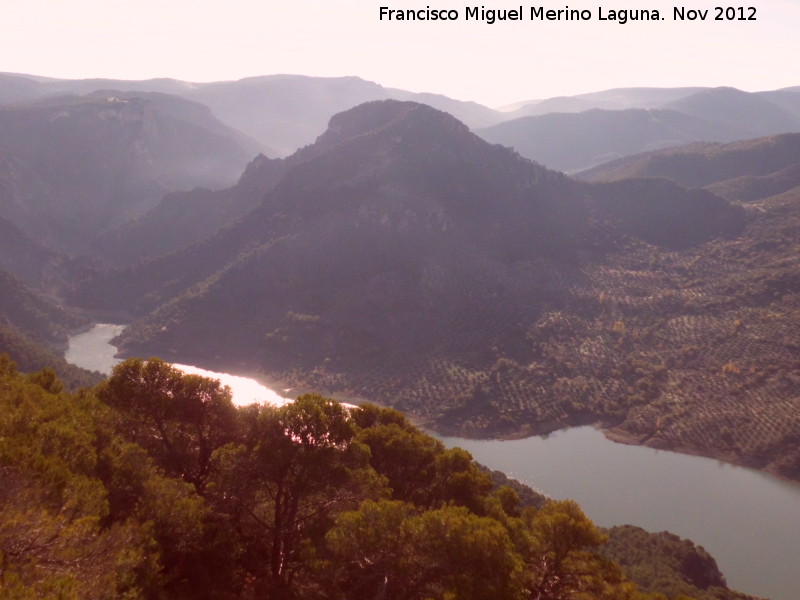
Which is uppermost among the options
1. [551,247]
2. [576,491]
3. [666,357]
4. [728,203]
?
[728,203]

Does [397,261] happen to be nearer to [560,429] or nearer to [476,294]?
[476,294]

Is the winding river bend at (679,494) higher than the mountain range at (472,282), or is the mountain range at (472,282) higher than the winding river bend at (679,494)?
the mountain range at (472,282)

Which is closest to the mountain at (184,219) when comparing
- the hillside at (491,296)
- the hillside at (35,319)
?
the hillside at (491,296)

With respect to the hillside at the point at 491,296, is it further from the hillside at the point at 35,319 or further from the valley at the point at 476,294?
the hillside at the point at 35,319

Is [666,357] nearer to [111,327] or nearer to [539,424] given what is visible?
[539,424]

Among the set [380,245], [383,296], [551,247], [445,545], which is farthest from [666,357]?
[445,545]

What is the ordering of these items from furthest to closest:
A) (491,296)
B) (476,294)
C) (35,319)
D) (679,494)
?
(476,294) → (491,296) → (35,319) → (679,494)

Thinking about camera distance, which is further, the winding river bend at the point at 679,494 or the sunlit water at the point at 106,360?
the sunlit water at the point at 106,360

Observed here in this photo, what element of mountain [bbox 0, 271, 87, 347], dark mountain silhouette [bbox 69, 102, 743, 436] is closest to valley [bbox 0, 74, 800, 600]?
dark mountain silhouette [bbox 69, 102, 743, 436]

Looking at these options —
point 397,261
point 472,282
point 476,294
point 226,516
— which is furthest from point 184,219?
point 226,516
